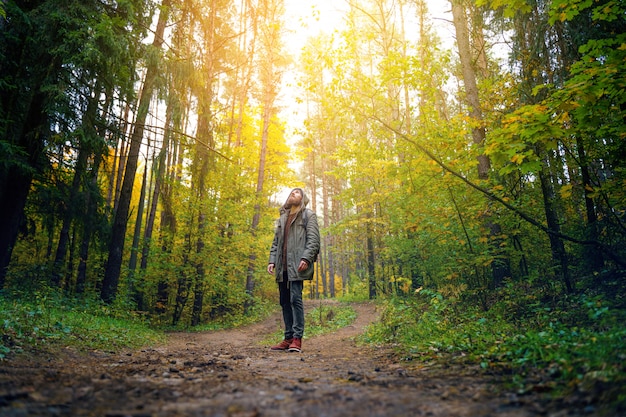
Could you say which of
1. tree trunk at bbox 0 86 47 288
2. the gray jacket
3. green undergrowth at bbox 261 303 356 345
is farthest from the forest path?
tree trunk at bbox 0 86 47 288

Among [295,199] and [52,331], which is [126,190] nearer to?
[52,331]

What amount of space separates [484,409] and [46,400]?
251cm

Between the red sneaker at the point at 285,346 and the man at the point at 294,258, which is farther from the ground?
the man at the point at 294,258

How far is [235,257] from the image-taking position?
1232 cm

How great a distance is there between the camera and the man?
5.11 meters

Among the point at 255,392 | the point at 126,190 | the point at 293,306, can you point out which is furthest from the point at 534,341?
the point at 126,190

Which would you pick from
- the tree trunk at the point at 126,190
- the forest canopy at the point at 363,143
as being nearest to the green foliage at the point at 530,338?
the forest canopy at the point at 363,143

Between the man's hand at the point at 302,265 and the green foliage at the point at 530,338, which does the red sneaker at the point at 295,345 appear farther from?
the green foliage at the point at 530,338

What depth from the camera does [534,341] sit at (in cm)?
297

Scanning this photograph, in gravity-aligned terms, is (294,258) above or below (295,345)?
above

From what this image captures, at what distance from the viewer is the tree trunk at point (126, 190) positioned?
9.24m

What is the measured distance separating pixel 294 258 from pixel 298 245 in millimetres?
216

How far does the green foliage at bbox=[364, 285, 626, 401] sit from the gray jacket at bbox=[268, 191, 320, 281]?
1805mm

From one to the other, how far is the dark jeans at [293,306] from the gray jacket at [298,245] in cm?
13
